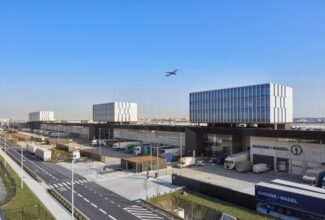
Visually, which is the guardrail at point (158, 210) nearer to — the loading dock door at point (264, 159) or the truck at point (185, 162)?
the truck at point (185, 162)

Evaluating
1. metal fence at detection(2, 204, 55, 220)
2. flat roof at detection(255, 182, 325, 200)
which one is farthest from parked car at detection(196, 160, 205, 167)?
metal fence at detection(2, 204, 55, 220)

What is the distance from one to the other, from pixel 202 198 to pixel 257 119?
31.8 meters

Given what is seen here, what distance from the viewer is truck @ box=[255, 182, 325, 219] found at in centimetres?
2897

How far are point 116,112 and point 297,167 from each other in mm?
87504

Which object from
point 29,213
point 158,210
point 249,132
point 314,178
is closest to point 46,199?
point 29,213

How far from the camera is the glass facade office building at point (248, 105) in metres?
62.4

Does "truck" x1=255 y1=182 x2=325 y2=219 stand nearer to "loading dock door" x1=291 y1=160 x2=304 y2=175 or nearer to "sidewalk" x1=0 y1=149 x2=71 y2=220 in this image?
"loading dock door" x1=291 y1=160 x2=304 y2=175

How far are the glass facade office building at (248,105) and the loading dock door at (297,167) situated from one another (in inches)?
519

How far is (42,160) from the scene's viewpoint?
73.4 metres

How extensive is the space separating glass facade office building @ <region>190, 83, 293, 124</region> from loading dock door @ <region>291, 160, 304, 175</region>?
13187 millimetres

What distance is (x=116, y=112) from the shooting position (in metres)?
127

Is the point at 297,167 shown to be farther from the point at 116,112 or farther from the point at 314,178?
the point at 116,112

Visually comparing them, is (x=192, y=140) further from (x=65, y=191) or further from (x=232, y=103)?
(x=65, y=191)

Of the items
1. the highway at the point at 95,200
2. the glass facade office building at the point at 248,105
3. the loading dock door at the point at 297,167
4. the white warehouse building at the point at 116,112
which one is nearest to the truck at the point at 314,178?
the loading dock door at the point at 297,167
